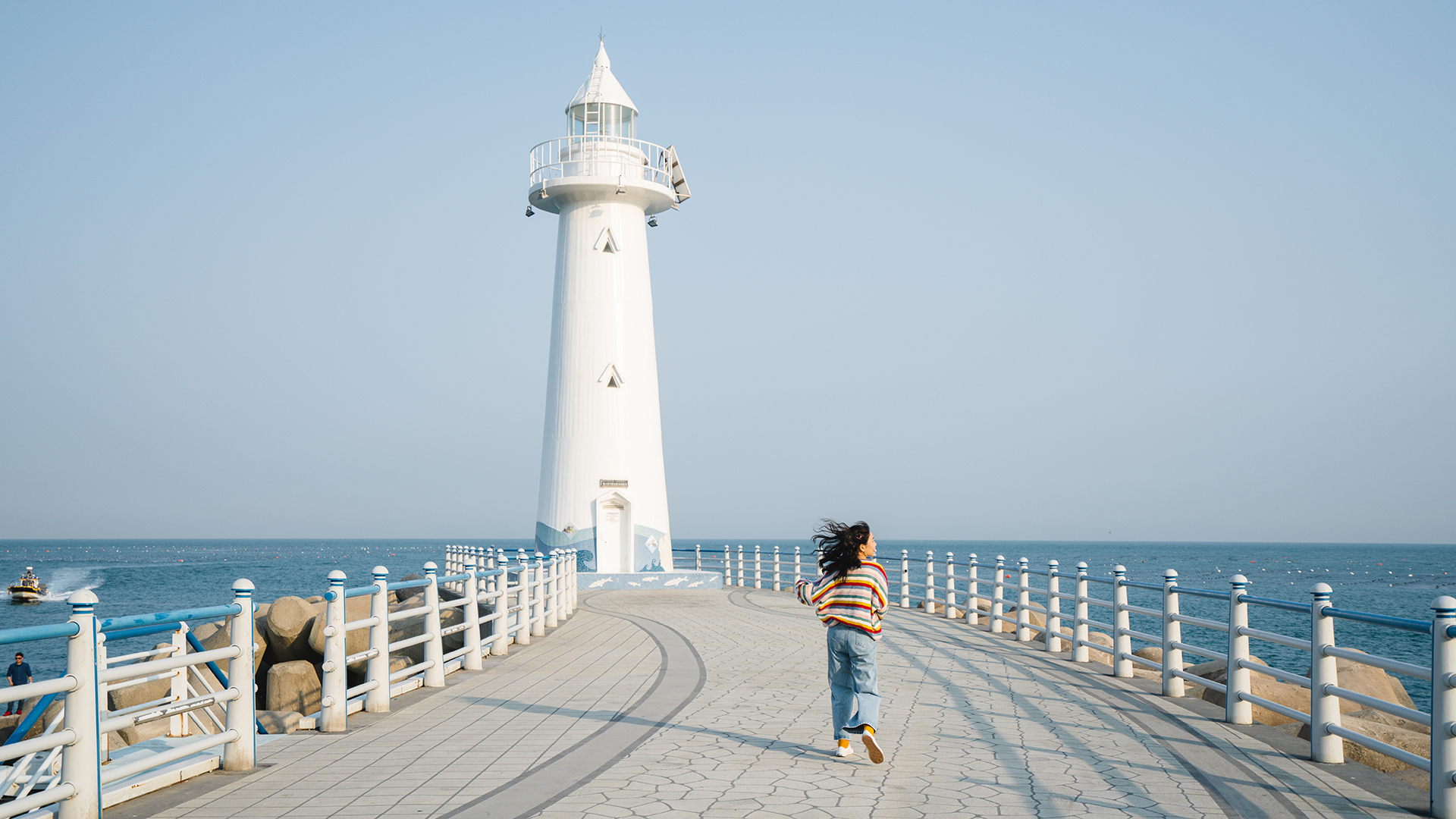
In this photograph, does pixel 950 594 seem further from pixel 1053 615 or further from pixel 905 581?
pixel 1053 615

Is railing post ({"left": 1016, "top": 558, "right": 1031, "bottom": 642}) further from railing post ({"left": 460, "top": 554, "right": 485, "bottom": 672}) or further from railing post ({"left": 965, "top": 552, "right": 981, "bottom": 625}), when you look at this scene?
railing post ({"left": 460, "top": 554, "right": 485, "bottom": 672})

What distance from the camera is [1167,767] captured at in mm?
7348

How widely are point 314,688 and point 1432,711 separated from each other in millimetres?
11668

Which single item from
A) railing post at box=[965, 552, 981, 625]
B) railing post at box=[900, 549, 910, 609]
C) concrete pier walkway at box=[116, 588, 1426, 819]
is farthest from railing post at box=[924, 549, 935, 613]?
concrete pier walkway at box=[116, 588, 1426, 819]

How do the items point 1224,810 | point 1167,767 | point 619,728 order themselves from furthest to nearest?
point 619,728, point 1167,767, point 1224,810

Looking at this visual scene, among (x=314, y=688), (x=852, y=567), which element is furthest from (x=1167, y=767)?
(x=314, y=688)

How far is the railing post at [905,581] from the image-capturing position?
22.1 meters

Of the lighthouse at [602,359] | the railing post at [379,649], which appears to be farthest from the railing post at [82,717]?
the lighthouse at [602,359]

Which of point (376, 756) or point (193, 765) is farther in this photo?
point (376, 756)

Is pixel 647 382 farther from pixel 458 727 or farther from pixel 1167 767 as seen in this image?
pixel 1167 767

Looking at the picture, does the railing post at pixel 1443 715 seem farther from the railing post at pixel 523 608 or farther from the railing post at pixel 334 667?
the railing post at pixel 523 608

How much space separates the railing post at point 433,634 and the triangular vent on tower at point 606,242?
1668 cm

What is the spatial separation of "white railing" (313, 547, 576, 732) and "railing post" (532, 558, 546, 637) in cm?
1

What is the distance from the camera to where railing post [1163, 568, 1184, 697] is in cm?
1056
